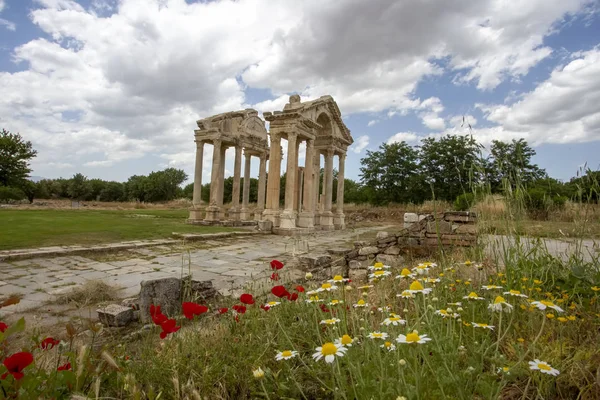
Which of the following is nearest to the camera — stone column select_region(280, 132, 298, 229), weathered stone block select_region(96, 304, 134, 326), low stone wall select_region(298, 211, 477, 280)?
weathered stone block select_region(96, 304, 134, 326)

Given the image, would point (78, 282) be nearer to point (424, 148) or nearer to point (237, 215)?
point (237, 215)

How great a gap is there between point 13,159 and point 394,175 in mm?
38112

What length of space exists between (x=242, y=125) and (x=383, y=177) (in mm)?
18266

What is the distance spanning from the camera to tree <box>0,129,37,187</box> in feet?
107

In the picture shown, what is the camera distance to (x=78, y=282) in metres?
5.65

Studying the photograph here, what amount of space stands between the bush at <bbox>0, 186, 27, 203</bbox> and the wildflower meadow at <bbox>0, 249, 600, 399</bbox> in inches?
1582

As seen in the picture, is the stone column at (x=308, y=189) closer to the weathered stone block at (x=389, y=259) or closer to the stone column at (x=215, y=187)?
the stone column at (x=215, y=187)

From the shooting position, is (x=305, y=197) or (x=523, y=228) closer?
Answer: (x=523, y=228)

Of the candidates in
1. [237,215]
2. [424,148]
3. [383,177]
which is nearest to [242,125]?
[237,215]

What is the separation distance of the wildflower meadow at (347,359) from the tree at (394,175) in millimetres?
30266

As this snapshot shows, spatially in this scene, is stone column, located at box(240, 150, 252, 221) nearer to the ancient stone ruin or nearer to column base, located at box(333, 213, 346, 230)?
the ancient stone ruin

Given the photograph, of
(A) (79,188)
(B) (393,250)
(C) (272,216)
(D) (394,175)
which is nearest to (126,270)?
(B) (393,250)

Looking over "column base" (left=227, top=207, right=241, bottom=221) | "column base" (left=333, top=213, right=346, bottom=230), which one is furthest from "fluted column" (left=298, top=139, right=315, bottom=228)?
"column base" (left=227, top=207, right=241, bottom=221)

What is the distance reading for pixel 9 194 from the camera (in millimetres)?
33531
